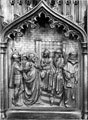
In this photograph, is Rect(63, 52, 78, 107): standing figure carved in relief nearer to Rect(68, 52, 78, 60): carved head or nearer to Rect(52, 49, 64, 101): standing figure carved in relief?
Rect(68, 52, 78, 60): carved head

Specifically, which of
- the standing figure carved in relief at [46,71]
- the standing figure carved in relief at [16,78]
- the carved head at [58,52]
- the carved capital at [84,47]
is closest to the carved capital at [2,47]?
the standing figure carved in relief at [16,78]

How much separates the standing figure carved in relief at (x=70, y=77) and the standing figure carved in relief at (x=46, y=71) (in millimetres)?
408

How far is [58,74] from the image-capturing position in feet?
25.1

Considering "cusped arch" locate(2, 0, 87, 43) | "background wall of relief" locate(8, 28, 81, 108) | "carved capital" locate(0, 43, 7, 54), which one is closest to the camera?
"cusped arch" locate(2, 0, 87, 43)

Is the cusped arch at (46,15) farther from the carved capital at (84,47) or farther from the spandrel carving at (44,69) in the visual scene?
the spandrel carving at (44,69)

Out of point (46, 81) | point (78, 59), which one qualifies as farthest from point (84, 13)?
point (46, 81)

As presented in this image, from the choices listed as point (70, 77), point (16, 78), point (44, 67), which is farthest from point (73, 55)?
point (16, 78)

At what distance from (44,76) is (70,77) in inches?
A: 27.8

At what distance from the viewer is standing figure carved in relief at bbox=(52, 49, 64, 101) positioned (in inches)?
301

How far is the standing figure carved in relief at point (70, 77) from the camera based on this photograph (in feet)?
25.1

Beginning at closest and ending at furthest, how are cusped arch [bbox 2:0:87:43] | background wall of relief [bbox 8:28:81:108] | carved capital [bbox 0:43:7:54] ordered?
cusped arch [bbox 2:0:87:43], carved capital [bbox 0:43:7:54], background wall of relief [bbox 8:28:81:108]

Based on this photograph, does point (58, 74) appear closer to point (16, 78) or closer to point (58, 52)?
point (58, 52)

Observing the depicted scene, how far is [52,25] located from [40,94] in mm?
1904

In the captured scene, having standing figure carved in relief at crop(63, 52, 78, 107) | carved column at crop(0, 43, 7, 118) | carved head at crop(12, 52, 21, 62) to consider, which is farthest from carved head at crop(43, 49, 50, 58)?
carved column at crop(0, 43, 7, 118)
